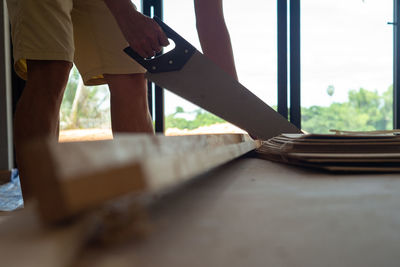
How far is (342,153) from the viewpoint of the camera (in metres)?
0.57

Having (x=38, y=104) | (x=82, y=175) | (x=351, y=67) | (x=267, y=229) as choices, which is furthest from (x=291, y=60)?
A: (x=82, y=175)

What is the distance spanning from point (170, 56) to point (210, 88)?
0.62 ft

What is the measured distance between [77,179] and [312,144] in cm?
55

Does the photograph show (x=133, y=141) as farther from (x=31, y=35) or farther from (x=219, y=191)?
(x=31, y=35)

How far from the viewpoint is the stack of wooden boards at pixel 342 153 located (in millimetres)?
502

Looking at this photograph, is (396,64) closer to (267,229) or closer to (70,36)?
(70,36)

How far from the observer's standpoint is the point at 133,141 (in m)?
0.22

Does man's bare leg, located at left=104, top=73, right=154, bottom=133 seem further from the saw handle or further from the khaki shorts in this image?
the saw handle

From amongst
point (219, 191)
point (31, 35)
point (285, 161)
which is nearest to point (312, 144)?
point (285, 161)

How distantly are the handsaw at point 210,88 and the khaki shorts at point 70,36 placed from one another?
0.18 m

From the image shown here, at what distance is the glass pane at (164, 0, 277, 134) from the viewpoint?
2.49m

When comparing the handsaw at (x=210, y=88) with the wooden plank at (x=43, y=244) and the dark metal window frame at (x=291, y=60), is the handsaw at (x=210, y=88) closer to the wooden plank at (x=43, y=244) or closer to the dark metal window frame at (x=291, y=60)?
the wooden plank at (x=43, y=244)

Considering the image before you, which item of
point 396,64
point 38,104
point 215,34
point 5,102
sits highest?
point 396,64

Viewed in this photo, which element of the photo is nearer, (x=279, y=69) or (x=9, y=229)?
(x=9, y=229)
